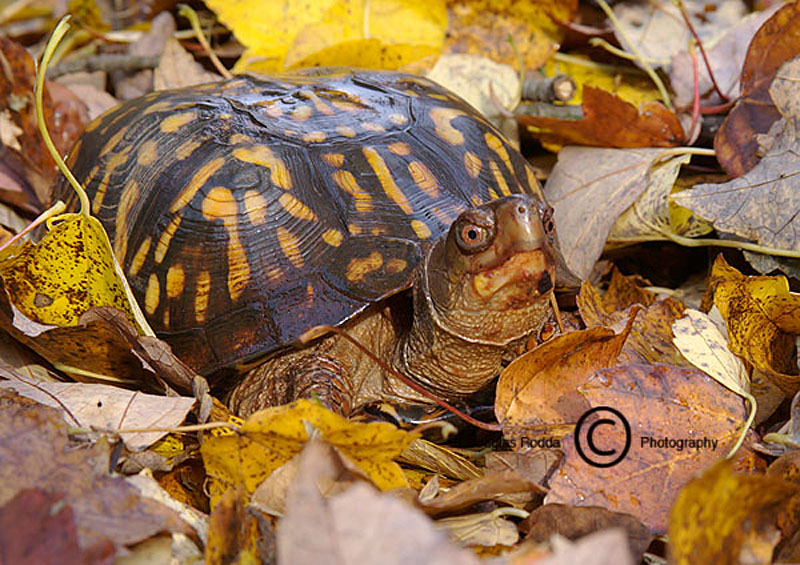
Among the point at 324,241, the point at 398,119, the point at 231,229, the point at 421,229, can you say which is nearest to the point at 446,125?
the point at 398,119

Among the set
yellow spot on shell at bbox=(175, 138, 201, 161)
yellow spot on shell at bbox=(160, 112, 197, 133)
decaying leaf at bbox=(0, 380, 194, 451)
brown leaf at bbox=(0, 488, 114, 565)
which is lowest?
decaying leaf at bbox=(0, 380, 194, 451)

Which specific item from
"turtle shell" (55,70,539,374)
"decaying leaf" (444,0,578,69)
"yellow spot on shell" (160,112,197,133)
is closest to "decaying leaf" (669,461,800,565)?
"turtle shell" (55,70,539,374)

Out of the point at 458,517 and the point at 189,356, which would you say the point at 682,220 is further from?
the point at 189,356

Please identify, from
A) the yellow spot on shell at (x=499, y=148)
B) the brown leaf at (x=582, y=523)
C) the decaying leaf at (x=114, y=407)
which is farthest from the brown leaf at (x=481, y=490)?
the yellow spot on shell at (x=499, y=148)

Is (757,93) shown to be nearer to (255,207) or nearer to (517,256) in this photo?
(517,256)

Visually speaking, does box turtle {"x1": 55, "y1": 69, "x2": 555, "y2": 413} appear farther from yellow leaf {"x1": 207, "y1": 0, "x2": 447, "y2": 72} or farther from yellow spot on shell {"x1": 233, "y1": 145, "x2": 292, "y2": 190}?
yellow leaf {"x1": 207, "y1": 0, "x2": 447, "y2": 72}

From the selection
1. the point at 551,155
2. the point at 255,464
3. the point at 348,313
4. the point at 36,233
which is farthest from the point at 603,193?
the point at 36,233
